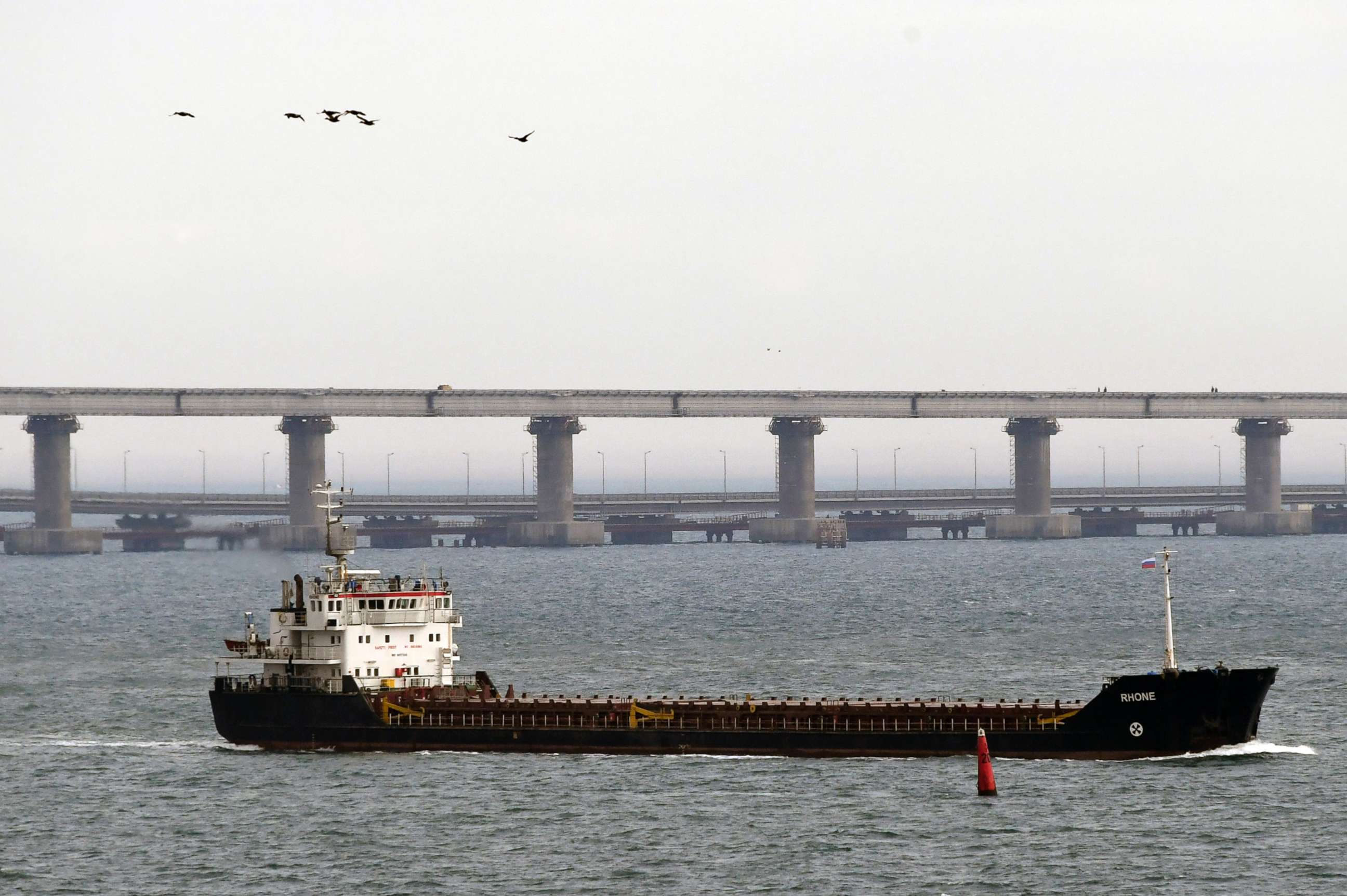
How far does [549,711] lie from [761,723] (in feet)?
24.4

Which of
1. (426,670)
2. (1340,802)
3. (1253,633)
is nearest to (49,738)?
(426,670)

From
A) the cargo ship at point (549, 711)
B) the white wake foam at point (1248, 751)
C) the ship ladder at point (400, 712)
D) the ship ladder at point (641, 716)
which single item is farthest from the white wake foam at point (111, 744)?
the white wake foam at point (1248, 751)

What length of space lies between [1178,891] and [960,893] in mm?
5249

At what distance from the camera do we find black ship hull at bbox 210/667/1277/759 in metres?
60.6

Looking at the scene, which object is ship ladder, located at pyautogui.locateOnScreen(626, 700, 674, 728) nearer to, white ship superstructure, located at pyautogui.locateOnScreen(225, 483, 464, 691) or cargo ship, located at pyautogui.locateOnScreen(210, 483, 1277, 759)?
cargo ship, located at pyautogui.locateOnScreen(210, 483, 1277, 759)

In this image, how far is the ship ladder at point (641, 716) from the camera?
6462 centimetres

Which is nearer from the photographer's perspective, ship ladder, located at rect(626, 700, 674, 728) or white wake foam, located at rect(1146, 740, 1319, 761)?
white wake foam, located at rect(1146, 740, 1319, 761)

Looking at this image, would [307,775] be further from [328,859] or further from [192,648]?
[192,648]

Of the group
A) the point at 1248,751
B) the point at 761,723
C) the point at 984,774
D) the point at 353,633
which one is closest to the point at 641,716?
the point at 761,723

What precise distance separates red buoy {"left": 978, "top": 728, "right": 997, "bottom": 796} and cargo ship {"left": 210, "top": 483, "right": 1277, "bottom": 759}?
5.43 meters

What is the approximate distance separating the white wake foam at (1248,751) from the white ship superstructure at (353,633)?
24.9 metres

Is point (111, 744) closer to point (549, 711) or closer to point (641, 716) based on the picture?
point (549, 711)

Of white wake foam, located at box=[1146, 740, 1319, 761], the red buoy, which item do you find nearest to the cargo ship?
white wake foam, located at box=[1146, 740, 1319, 761]

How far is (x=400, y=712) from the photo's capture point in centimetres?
6544
